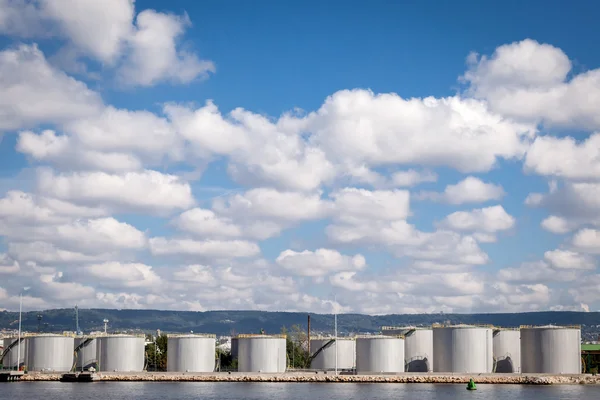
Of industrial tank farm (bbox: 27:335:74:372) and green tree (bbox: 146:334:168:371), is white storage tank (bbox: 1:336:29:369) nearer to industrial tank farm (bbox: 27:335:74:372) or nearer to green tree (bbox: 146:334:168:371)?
industrial tank farm (bbox: 27:335:74:372)

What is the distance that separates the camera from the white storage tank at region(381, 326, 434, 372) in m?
124

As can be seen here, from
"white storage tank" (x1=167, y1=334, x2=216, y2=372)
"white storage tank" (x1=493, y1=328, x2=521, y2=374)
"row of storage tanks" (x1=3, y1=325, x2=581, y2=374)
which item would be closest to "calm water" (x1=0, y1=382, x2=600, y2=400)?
"white storage tank" (x1=167, y1=334, x2=216, y2=372)

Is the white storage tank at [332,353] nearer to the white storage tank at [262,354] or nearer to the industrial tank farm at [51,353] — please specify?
the white storage tank at [262,354]

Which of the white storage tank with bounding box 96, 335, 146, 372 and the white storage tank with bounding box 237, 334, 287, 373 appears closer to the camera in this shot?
the white storage tank with bounding box 237, 334, 287, 373

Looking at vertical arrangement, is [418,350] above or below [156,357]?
above

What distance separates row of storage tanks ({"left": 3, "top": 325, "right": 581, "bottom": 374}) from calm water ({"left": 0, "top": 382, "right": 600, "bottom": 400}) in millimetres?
8381

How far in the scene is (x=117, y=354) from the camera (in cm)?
12512

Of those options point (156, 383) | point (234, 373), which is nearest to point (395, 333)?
point (234, 373)

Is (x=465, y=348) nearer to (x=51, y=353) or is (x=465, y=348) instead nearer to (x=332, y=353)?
(x=332, y=353)

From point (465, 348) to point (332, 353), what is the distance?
27255 millimetres

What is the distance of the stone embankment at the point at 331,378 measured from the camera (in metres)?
111

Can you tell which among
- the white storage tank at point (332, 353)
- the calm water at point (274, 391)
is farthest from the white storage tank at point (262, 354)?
the white storage tank at point (332, 353)

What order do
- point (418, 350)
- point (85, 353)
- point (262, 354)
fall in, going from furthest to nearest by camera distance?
point (85, 353), point (418, 350), point (262, 354)

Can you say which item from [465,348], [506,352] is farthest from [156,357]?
[506,352]
